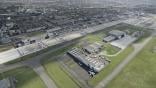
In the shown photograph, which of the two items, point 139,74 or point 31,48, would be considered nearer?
point 139,74

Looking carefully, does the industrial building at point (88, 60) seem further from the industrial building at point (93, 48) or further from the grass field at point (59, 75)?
the grass field at point (59, 75)

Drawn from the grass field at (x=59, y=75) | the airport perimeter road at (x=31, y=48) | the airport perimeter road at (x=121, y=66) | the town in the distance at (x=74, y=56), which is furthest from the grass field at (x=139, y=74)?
the airport perimeter road at (x=31, y=48)

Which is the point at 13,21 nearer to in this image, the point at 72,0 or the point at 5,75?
the point at 5,75

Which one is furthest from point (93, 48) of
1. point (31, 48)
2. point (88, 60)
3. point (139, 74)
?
point (31, 48)

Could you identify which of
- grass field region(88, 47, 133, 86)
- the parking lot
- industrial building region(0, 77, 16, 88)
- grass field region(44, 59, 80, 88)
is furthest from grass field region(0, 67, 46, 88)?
the parking lot

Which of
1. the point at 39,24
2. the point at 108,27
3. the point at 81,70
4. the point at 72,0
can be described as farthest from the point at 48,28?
the point at 72,0

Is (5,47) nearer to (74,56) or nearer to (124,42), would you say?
(74,56)
